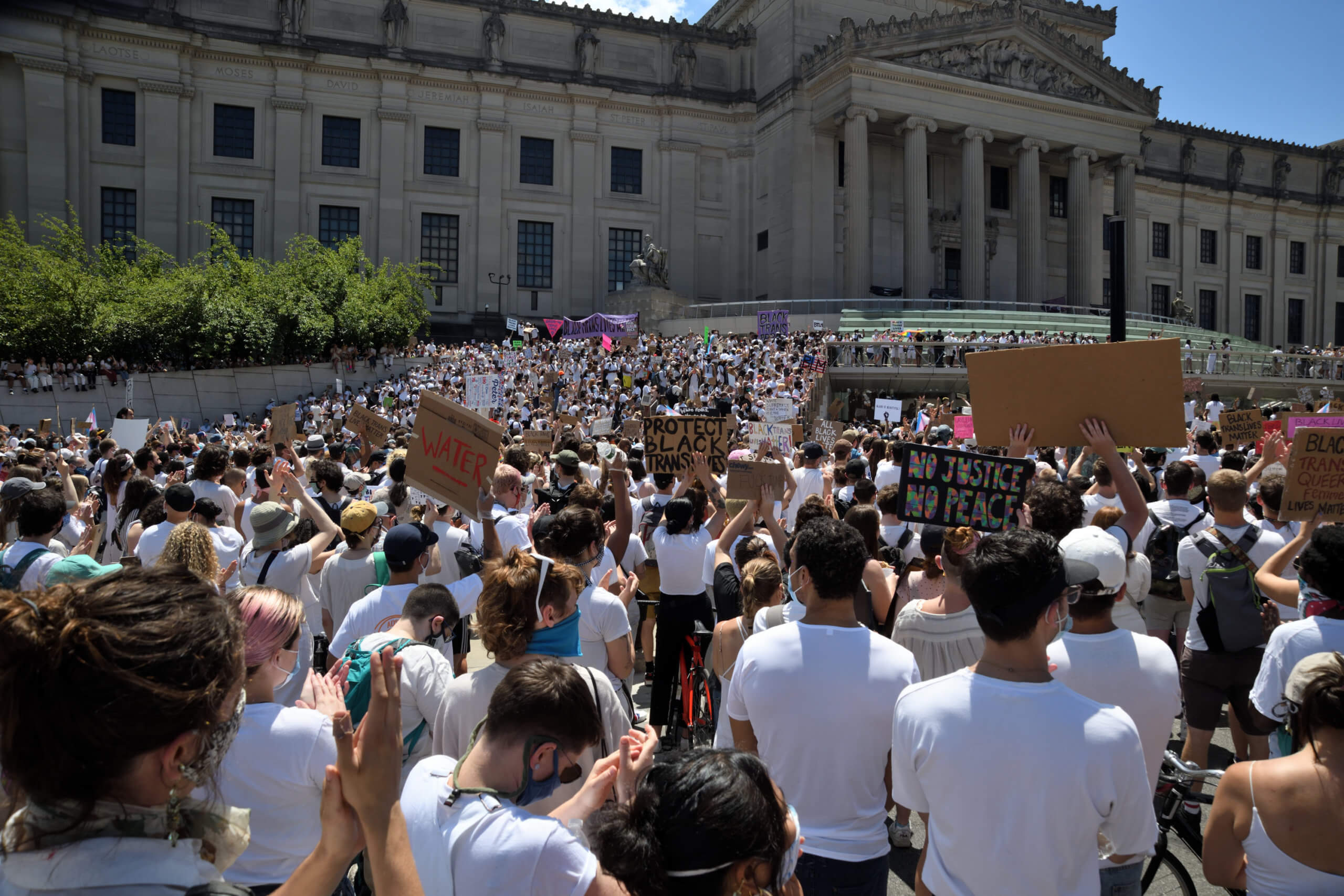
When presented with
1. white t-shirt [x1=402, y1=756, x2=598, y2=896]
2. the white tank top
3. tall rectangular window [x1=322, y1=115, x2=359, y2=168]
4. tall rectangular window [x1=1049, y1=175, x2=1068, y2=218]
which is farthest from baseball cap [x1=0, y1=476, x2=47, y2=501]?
tall rectangular window [x1=1049, y1=175, x2=1068, y2=218]

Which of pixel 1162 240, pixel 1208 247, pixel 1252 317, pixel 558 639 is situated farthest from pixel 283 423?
pixel 1252 317

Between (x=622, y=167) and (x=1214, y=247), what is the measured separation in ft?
136

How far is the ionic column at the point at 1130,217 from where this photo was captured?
164 ft

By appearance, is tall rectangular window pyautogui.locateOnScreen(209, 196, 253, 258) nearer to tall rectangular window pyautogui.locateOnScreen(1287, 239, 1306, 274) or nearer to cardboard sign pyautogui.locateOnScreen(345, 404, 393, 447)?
cardboard sign pyautogui.locateOnScreen(345, 404, 393, 447)

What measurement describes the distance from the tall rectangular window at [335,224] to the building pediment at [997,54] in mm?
24376

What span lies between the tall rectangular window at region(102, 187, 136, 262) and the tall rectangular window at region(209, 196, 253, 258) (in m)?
3.50

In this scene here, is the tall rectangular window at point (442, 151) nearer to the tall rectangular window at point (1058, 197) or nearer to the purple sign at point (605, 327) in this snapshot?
the purple sign at point (605, 327)

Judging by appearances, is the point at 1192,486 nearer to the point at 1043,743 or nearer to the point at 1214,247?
the point at 1043,743

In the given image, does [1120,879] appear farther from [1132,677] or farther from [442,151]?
[442,151]

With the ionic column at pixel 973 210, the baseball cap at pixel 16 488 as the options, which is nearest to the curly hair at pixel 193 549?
the baseball cap at pixel 16 488

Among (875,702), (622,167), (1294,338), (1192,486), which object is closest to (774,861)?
(875,702)

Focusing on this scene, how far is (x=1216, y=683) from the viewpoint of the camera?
5.72m

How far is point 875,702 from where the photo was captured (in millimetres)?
3365

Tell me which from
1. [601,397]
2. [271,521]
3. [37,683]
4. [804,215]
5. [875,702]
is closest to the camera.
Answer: [37,683]
